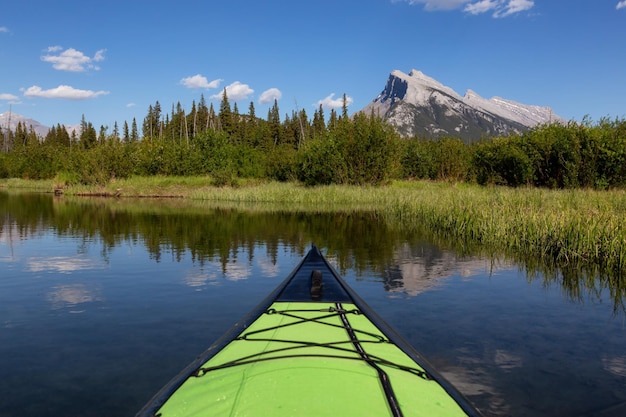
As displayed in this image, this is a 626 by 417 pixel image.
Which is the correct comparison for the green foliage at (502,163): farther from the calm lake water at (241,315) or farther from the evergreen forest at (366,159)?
the calm lake water at (241,315)

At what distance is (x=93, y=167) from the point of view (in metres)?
42.7

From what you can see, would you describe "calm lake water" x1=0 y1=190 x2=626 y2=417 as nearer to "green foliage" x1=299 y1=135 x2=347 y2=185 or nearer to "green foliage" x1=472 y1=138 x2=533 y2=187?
"green foliage" x1=472 y1=138 x2=533 y2=187

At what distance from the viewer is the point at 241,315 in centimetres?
702

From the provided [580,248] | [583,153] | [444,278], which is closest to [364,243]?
[444,278]

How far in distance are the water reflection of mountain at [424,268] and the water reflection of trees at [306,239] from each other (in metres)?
0.02

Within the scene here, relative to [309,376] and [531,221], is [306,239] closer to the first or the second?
[531,221]

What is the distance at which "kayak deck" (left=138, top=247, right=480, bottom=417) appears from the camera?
2.75 metres

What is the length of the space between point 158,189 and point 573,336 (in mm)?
39584

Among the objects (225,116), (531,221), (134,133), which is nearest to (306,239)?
(531,221)

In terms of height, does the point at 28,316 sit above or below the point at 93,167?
below

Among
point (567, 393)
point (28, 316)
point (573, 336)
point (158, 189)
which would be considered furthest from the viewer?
point (158, 189)

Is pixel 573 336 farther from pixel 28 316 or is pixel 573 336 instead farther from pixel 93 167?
pixel 93 167

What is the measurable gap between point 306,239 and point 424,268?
18.3ft

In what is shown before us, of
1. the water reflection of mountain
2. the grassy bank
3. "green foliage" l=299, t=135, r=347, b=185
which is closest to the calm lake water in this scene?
the water reflection of mountain
